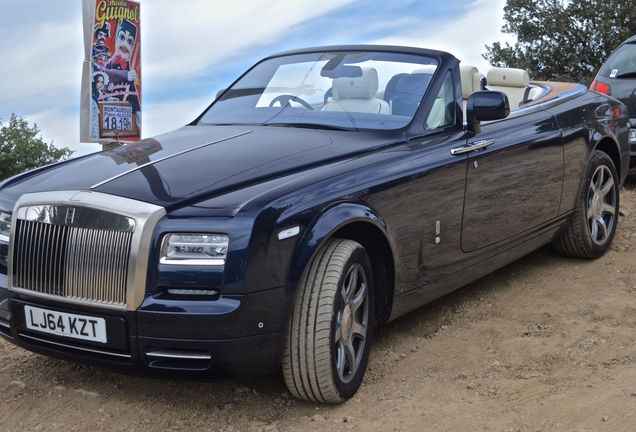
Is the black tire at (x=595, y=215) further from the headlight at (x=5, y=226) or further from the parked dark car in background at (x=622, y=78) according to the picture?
the headlight at (x=5, y=226)

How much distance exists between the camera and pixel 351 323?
3.70m

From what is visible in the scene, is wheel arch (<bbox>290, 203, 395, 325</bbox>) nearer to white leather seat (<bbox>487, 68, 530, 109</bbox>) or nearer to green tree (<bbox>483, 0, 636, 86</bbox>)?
white leather seat (<bbox>487, 68, 530, 109</bbox>)

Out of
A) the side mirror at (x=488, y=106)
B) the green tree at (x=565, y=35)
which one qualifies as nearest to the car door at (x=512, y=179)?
the side mirror at (x=488, y=106)

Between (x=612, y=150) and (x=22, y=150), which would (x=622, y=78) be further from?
(x=22, y=150)

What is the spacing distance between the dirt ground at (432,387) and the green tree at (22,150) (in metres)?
6.53

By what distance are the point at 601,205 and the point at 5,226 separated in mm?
4433

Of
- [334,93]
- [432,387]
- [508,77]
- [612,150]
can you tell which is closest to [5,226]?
[334,93]

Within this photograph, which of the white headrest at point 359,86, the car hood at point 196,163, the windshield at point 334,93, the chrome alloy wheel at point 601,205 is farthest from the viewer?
the chrome alloy wheel at point 601,205

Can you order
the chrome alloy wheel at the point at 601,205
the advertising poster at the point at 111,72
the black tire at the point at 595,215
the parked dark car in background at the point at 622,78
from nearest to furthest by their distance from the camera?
the black tire at the point at 595,215 < the chrome alloy wheel at the point at 601,205 < the advertising poster at the point at 111,72 < the parked dark car in background at the point at 622,78

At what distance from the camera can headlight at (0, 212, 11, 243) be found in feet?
12.3

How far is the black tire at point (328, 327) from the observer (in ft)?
11.0

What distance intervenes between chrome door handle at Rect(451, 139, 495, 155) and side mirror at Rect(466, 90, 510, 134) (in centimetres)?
13

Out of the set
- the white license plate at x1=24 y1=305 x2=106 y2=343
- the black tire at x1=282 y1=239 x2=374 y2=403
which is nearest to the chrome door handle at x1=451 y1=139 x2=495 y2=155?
the black tire at x1=282 y1=239 x2=374 y2=403

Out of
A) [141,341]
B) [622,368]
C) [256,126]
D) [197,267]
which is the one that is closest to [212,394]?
[141,341]
